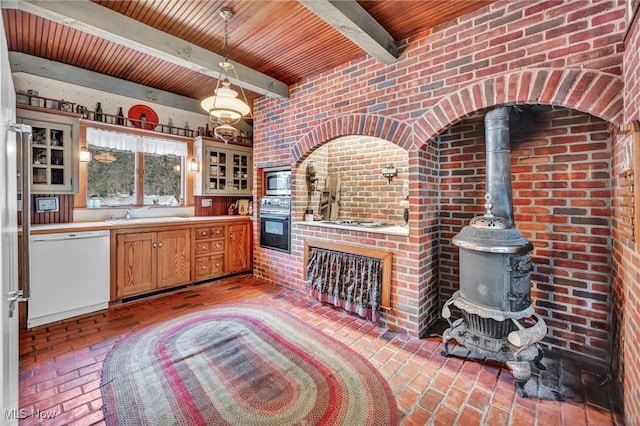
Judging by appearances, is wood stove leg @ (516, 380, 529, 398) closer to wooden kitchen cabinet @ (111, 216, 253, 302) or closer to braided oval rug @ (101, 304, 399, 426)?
braided oval rug @ (101, 304, 399, 426)

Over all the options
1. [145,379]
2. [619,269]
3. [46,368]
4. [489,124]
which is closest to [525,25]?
[489,124]

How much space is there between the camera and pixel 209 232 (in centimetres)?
403

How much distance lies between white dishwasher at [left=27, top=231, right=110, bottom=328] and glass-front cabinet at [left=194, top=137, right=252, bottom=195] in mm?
1607

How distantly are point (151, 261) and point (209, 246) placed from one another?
756 mm

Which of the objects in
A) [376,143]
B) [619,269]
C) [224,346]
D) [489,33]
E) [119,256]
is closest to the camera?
[619,269]

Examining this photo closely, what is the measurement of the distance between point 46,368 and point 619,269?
408 centimetres

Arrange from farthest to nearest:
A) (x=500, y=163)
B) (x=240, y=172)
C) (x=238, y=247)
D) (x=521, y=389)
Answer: (x=240, y=172)
(x=238, y=247)
(x=500, y=163)
(x=521, y=389)

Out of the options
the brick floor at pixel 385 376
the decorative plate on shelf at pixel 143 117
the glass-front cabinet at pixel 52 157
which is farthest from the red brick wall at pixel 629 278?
the decorative plate on shelf at pixel 143 117

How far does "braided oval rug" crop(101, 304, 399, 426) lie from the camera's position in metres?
1.65

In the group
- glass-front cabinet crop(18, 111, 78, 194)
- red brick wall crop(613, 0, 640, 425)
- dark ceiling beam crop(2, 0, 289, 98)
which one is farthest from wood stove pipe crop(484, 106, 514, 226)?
glass-front cabinet crop(18, 111, 78, 194)

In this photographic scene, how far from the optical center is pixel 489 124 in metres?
2.17

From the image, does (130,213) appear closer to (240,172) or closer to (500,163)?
(240,172)

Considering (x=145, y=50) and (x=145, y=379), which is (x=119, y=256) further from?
(x=145, y=50)

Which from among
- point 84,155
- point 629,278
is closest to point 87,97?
point 84,155
